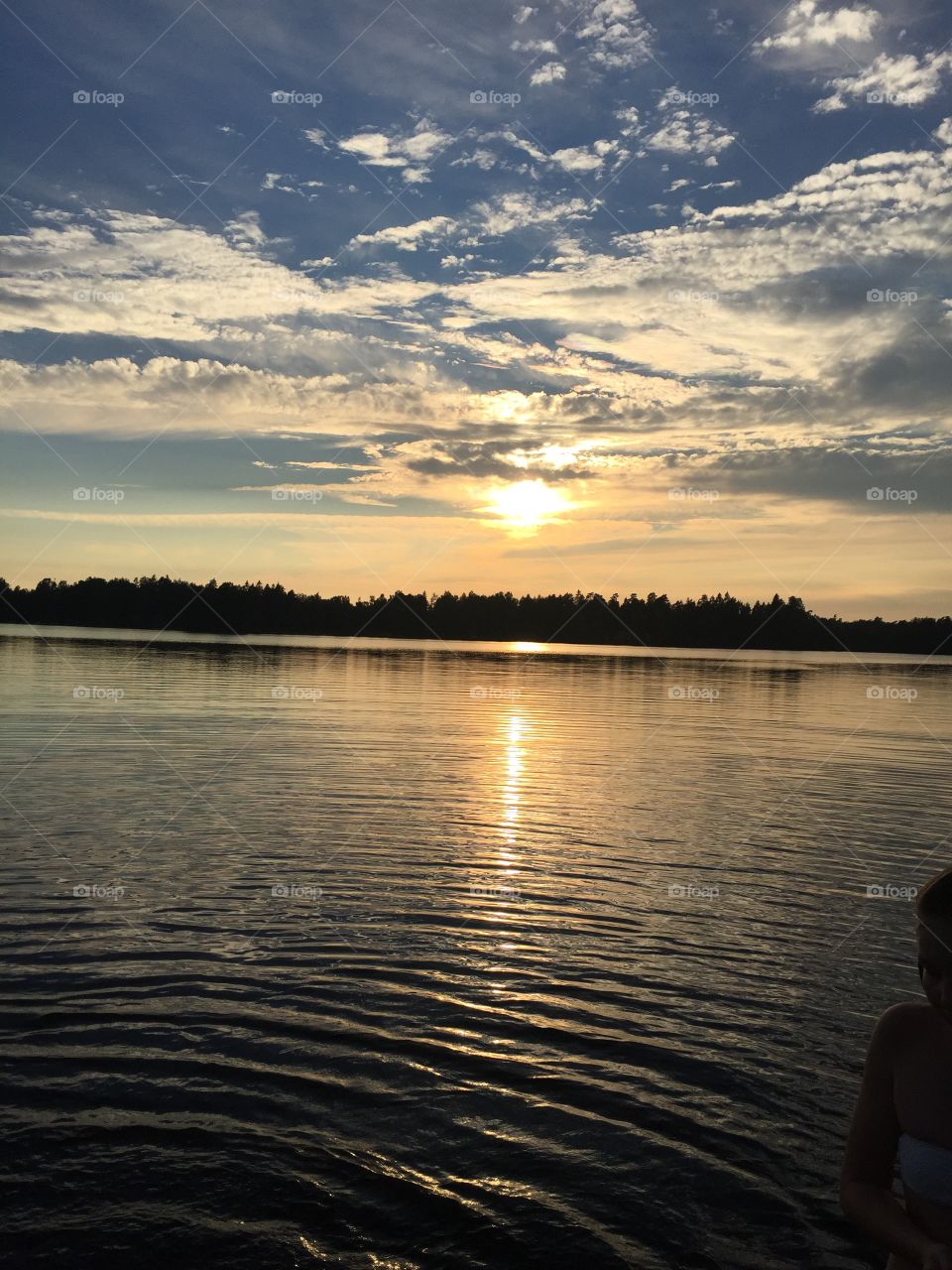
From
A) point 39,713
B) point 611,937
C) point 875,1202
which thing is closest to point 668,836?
point 611,937

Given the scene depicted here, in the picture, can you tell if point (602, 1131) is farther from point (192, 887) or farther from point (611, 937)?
point (192, 887)

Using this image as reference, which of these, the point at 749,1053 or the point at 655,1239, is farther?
the point at 749,1053

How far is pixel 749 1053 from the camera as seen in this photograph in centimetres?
1090

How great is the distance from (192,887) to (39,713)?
95.1ft

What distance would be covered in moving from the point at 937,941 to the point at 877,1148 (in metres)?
1.05
